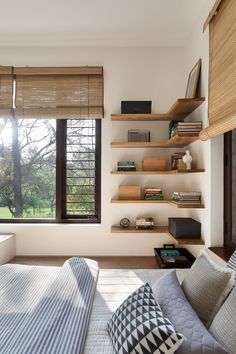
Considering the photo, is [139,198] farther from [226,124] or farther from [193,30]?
[193,30]

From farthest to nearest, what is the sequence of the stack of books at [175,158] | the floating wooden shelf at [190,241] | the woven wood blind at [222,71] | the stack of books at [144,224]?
the stack of books at [144,224] → the stack of books at [175,158] → the floating wooden shelf at [190,241] → the woven wood blind at [222,71]

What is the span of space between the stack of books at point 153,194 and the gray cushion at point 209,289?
1.61 m

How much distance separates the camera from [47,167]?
3047 mm

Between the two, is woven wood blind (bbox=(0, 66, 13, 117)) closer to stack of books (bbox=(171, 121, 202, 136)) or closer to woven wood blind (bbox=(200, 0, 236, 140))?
stack of books (bbox=(171, 121, 202, 136))

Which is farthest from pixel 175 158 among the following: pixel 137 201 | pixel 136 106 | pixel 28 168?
pixel 28 168

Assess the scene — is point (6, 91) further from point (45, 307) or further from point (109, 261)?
point (45, 307)

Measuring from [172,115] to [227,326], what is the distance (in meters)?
2.20

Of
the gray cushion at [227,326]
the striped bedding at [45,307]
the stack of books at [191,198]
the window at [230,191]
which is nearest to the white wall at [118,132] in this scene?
the stack of books at [191,198]

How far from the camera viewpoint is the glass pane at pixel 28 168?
3.04 m

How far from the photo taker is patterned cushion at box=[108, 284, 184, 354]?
849 millimetres

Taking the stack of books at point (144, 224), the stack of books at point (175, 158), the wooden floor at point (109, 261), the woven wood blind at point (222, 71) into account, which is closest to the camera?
the woven wood blind at point (222, 71)

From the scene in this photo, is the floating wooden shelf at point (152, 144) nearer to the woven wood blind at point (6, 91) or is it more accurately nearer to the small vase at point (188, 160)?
the small vase at point (188, 160)

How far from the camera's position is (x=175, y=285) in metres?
1.22

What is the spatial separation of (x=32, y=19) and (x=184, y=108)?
175 cm
